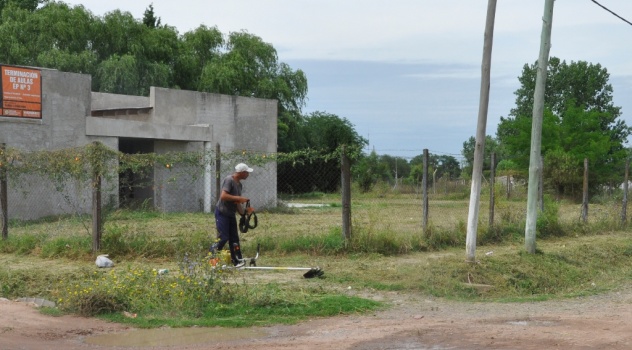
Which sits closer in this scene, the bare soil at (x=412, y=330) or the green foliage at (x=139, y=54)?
the bare soil at (x=412, y=330)

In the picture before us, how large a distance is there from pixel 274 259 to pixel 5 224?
19.6 feet

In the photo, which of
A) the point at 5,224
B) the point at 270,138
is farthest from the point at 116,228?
the point at 270,138

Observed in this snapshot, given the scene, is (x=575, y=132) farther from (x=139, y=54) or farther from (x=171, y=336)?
(x=171, y=336)

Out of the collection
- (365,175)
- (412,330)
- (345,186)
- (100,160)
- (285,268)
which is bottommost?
(412,330)

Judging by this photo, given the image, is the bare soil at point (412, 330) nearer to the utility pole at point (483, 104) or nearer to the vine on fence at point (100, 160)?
the utility pole at point (483, 104)

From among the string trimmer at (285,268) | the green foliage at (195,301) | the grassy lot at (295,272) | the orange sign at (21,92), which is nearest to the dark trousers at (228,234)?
the string trimmer at (285,268)

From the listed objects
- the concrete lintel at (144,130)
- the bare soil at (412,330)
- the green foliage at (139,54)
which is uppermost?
the green foliage at (139,54)

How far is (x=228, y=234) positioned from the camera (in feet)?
43.0

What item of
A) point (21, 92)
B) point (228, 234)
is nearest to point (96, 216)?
point (228, 234)

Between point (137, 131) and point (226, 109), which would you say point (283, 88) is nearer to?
point (226, 109)

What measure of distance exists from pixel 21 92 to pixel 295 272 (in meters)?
15.5

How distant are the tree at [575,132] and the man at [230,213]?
28.6 m

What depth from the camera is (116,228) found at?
14922 millimetres

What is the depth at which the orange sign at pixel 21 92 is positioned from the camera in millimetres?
24516
